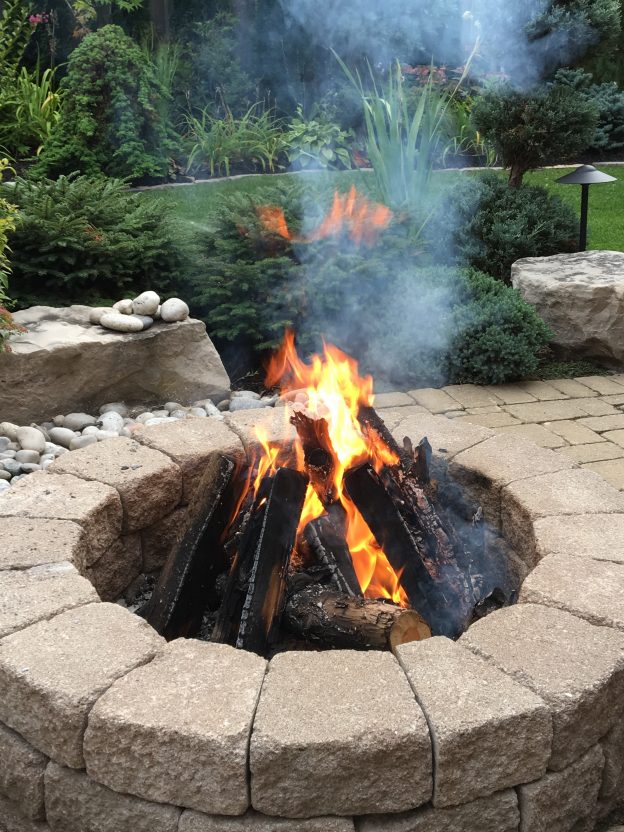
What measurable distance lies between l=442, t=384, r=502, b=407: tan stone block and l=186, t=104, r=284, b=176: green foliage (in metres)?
5.90

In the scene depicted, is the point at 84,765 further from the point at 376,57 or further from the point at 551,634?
the point at 376,57

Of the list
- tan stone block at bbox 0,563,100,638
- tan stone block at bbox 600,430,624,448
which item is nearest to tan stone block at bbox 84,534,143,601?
tan stone block at bbox 0,563,100,638

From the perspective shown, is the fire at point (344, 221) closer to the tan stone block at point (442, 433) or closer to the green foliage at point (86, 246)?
the green foliage at point (86, 246)

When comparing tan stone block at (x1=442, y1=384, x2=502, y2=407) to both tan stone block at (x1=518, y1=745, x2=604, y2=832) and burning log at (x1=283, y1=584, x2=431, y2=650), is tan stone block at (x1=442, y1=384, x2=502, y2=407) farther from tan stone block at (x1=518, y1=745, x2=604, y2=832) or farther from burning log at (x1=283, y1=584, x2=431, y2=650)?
tan stone block at (x1=518, y1=745, x2=604, y2=832)

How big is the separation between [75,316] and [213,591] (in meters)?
2.48

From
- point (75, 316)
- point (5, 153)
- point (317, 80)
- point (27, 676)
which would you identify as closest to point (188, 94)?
point (317, 80)

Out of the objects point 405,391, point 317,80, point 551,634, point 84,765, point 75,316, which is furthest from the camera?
point 317,80

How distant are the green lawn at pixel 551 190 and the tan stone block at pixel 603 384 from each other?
2450 millimetres

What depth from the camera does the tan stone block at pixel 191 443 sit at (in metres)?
3.00

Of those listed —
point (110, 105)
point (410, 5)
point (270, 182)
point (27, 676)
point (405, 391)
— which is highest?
point (410, 5)

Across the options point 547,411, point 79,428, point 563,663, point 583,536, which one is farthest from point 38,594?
point 547,411

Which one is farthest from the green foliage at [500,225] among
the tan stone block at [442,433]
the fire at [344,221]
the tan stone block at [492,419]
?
the tan stone block at [442,433]

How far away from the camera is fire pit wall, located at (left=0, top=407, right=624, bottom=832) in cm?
175

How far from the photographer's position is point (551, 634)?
206 cm
